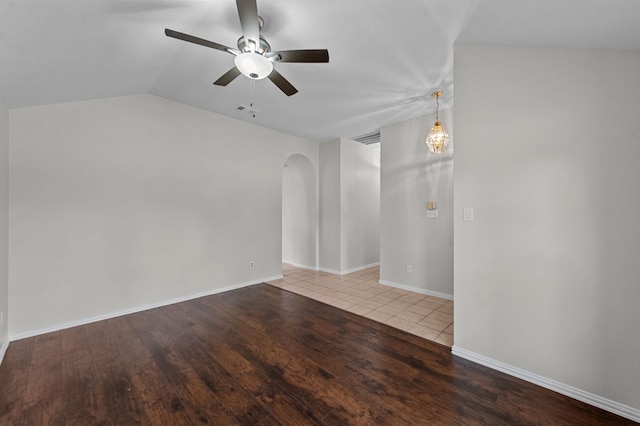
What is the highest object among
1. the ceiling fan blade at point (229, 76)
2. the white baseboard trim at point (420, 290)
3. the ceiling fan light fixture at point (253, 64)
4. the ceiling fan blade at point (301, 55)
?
the ceiling fan blade at point (229, 76)

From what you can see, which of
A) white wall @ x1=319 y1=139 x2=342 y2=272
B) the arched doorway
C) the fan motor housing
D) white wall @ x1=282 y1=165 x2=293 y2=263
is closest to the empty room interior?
the fan motor housing

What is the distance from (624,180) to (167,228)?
4792mm

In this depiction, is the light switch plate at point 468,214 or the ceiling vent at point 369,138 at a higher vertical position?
the ceiling vent at point 369,138

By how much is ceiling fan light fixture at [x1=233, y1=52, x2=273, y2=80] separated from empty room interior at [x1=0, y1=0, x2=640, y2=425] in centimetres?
2

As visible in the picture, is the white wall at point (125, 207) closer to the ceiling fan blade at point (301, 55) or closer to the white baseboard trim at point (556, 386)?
the ceiling fan blade at point (301, 55)

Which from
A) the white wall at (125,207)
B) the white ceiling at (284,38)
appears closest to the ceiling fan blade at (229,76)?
the white ceiling at (284,38)

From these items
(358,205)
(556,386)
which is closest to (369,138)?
(358,205)

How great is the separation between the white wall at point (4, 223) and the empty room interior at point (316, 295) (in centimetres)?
5

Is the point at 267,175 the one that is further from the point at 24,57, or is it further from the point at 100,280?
the point at 24,57

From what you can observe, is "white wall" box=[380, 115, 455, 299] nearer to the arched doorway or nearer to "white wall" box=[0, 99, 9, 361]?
the arched doorway

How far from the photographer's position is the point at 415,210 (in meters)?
4.40

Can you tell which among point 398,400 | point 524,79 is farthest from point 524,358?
point 524,79

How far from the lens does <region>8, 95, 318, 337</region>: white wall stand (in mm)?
2789

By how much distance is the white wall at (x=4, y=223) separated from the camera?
2443 millimetres
